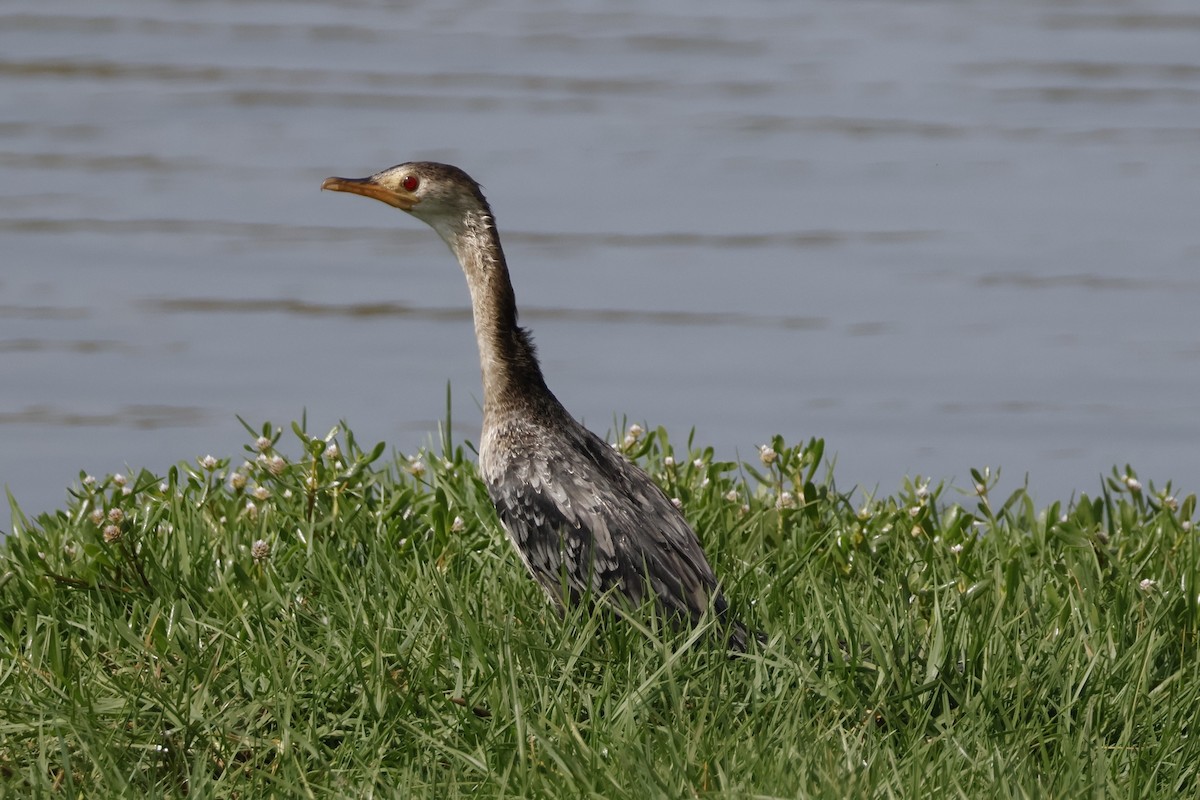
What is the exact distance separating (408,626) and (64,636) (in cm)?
114

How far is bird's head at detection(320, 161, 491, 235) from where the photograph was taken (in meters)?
6.57

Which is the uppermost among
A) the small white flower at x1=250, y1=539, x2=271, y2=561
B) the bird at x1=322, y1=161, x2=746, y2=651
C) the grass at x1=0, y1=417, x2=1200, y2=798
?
the bird at x1=322, y1=161, x2=746, y2=651

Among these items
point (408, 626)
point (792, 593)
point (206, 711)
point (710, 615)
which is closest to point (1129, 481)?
point (792, 593)

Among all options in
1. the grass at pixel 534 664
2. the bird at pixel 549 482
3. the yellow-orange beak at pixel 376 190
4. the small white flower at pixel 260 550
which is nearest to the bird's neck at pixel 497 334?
the bird at pixel 549 482

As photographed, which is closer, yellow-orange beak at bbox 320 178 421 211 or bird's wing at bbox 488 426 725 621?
bird's wing at bbox 488 426 725 621

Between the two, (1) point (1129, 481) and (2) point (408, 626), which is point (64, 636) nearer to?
(2) point (408, 626)

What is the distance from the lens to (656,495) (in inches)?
249

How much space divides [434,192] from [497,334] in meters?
0.56

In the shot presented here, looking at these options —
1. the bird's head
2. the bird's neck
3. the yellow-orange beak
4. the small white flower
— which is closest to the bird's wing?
the bird's neck

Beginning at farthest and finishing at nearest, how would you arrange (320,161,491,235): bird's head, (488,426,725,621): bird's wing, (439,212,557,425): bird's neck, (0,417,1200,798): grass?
(320,161,491,235): bird's head
(439,212,557,425): bird's neck
(488,426,725,621): bird's wing
(0,417,1200,798): grass

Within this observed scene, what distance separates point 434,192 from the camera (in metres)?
6.58

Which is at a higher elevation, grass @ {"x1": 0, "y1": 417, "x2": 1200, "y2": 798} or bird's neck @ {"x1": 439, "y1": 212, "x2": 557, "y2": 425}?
bird's neck @ {"x1": 439, "y1": 212, "x2": 557, "y2": 425}

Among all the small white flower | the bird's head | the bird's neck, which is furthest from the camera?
the bird's head

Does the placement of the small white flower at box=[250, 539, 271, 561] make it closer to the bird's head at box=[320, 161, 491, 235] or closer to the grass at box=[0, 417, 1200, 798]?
the grass at box=[0, 417, 1200, 798]
